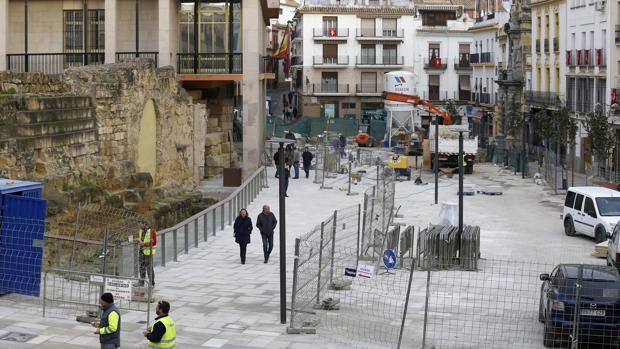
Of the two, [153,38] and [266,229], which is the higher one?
[153,38]

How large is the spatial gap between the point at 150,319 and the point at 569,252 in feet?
40.2

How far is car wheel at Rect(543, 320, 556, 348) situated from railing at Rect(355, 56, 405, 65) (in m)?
65.4

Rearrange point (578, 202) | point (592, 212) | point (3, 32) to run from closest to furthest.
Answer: point (592, 212)
point (578, 202)
point (3, 32)

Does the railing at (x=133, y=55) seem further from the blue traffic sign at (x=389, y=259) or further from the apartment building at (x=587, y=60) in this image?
the blue traffic sign at (x=389, y=259)

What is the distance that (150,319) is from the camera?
1634 cm

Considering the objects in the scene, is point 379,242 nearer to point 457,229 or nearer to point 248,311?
point 457,229

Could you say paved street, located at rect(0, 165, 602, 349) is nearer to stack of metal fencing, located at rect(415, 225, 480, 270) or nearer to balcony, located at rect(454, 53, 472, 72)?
stack of metal fencing, located at rect(415, 225, 480, 270)

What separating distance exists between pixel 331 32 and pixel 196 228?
5756 centimetres

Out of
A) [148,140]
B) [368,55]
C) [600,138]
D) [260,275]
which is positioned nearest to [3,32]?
[148,140]

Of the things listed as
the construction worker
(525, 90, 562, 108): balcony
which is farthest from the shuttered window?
the construction worker

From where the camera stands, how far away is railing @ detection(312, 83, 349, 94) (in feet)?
263

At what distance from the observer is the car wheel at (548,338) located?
588 inches

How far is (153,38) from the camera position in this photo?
1697 inches

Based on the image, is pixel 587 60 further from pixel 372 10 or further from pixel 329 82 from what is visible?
pixel 329 82
